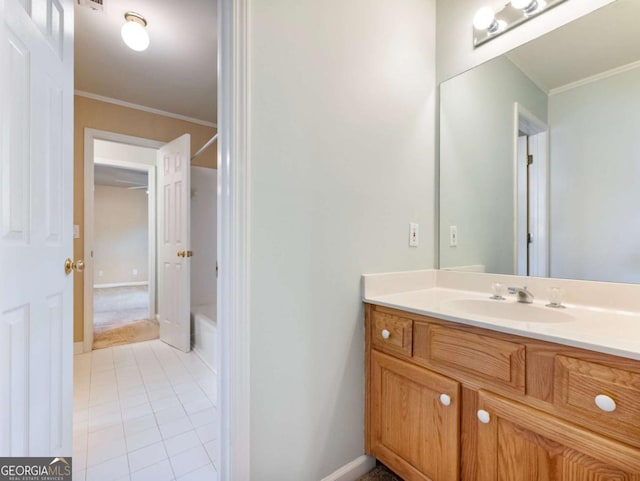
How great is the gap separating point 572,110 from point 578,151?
7.2 inches

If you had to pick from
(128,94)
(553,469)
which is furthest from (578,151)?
(128,94)

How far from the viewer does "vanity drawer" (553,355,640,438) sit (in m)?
0.69

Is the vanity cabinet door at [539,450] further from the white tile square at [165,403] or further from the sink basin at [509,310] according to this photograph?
the white tile square at [165,403]

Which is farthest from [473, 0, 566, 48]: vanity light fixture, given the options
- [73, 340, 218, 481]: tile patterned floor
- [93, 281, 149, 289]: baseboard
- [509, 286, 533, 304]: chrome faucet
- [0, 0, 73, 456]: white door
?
[93, 281, 149, 289]: baseboard

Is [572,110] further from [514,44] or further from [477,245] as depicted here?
[477,245]

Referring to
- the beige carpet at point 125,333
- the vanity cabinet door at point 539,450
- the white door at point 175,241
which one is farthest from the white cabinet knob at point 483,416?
the beige carpet at point 125,333

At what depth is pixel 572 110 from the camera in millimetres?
1276

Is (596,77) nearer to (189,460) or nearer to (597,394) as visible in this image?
(597,394)

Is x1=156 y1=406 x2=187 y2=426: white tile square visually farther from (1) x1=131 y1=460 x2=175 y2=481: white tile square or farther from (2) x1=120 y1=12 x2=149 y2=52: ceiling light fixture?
(2) x1=120 y1=12 x2=149 y2=52: ceiling light fixture

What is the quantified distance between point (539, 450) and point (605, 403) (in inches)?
9.7

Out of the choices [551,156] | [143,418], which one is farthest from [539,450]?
[143,418]

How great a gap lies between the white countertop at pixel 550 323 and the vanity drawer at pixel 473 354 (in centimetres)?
5

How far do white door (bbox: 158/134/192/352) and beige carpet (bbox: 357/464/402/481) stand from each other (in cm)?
202

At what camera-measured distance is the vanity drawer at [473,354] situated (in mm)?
896
